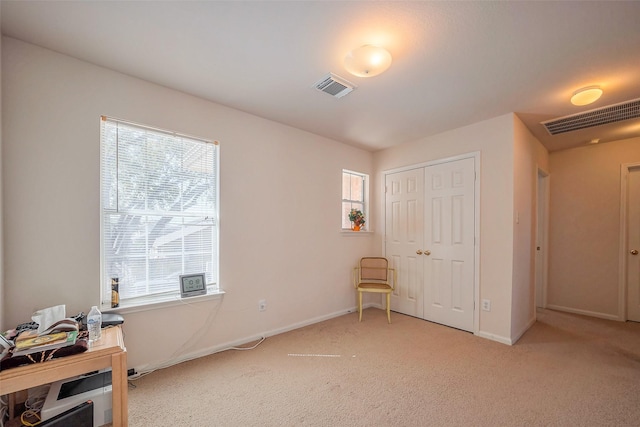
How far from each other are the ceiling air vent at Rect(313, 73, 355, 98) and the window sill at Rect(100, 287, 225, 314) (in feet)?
7.19

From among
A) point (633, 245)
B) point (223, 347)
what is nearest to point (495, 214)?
point (633, 245)

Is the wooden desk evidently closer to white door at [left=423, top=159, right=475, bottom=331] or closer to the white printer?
the white printer

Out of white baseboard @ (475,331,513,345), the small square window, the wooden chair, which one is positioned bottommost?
white baseboard @ (475,331,513,345)

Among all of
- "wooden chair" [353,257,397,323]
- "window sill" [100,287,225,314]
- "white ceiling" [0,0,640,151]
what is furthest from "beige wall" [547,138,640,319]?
"window sill" [100,287,225,314]

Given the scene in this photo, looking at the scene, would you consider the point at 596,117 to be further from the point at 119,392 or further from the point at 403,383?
the point at 119,392

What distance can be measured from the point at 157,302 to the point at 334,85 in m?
2.43

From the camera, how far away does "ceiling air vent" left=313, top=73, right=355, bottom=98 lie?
2.24m

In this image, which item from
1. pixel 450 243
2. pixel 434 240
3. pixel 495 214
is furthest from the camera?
pixel 434 240

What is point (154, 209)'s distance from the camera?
2.40m

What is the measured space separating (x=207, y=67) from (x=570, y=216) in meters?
5.23

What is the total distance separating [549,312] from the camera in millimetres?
4043

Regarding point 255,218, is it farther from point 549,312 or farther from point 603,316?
point 603,316

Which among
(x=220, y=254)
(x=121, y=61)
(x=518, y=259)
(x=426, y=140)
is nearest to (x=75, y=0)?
(x=121, y=61)

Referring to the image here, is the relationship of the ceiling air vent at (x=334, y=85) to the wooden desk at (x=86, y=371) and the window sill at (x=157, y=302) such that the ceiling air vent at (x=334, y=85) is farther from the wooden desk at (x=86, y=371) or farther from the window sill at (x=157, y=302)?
the wooden desk at (x=86, y=371)
